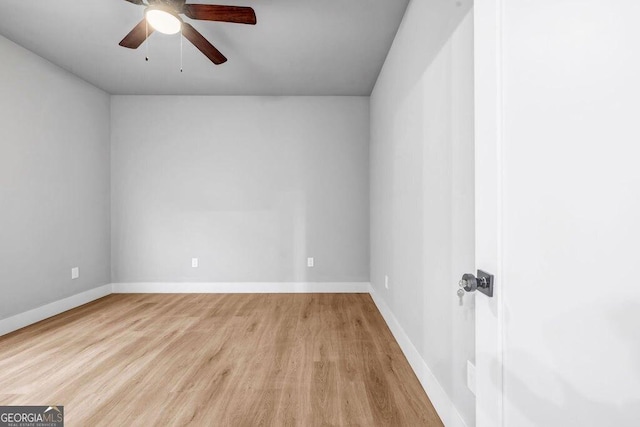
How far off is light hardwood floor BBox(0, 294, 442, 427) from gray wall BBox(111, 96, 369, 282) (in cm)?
89

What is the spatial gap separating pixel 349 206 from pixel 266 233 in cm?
116

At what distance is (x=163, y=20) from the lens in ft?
6.52

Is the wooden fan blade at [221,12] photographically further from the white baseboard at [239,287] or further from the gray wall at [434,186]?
the white baseboard at [239,287]

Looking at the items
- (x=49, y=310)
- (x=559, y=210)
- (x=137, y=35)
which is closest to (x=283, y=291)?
(x=49, y=310)

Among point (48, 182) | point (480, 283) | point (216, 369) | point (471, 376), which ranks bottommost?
point (216, 369)

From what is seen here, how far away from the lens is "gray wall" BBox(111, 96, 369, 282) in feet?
13.2

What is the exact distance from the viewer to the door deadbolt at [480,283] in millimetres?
744

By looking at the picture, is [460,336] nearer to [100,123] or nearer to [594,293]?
[594,293]

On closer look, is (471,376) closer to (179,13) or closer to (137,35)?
(179,13)

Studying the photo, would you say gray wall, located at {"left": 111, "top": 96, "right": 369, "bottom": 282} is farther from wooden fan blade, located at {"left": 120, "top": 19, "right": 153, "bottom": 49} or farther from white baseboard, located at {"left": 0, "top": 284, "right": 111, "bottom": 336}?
wooden fan blade, located at {"left": 120, "top": 19, "right": 153, "bottom": 49}

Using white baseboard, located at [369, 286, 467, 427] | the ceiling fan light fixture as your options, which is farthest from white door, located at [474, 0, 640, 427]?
the ceiling fan light fixture

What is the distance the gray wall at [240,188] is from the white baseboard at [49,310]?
0.99 feet

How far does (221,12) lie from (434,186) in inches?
67.4

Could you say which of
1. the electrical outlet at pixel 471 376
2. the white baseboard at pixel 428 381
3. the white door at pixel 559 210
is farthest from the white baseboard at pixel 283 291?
the white door at pixel 559 210
